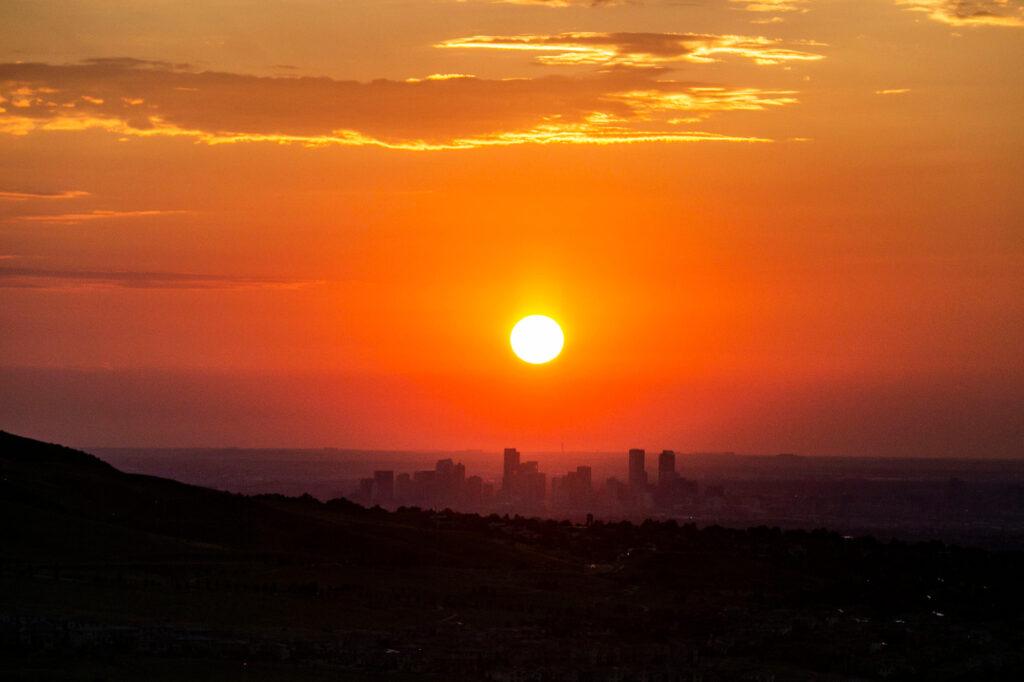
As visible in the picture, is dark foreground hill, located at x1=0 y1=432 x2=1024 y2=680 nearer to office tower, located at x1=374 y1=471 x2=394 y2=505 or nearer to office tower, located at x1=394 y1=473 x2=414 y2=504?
office tower, located at x1=374 y1=471 x2=394 y2=505

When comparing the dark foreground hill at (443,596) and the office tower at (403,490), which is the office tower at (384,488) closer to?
the office tower at (403,490)

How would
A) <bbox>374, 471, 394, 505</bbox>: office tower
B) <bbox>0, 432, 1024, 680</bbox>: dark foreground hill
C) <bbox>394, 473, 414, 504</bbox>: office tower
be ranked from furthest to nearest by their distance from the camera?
<bbox>394, 473, 414, 504</bbox>: office tower → <bbox>374, 471, 394, 505</bbox>: office tower → <bbox>0, 432, 1024, 680</bbox>: dark foreground hill

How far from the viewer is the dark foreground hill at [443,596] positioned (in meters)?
31.7

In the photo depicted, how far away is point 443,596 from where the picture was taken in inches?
1599

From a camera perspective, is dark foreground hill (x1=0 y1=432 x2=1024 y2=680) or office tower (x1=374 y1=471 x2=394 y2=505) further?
office tower (x1=374 y1=471 x2=394 y2=505)

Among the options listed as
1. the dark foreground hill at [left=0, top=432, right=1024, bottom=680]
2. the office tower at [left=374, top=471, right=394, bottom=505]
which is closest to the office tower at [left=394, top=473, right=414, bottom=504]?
the office tower at [left=374, top=471, right=394, bottom=505]

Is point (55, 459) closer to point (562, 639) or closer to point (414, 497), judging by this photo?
point (562, 639)

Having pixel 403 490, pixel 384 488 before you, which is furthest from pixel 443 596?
pixel 403 490

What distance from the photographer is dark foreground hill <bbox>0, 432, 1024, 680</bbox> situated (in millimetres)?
31672

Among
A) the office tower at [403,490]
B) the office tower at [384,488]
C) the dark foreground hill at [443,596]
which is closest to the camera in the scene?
the dark foreground hill at [443,596]

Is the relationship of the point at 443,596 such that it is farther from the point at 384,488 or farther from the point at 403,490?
the point at 403,490

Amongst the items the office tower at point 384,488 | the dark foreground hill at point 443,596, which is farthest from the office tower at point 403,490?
the dark foreground hill at point 443,596

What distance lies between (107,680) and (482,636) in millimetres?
10412

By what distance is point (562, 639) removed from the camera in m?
35.8
